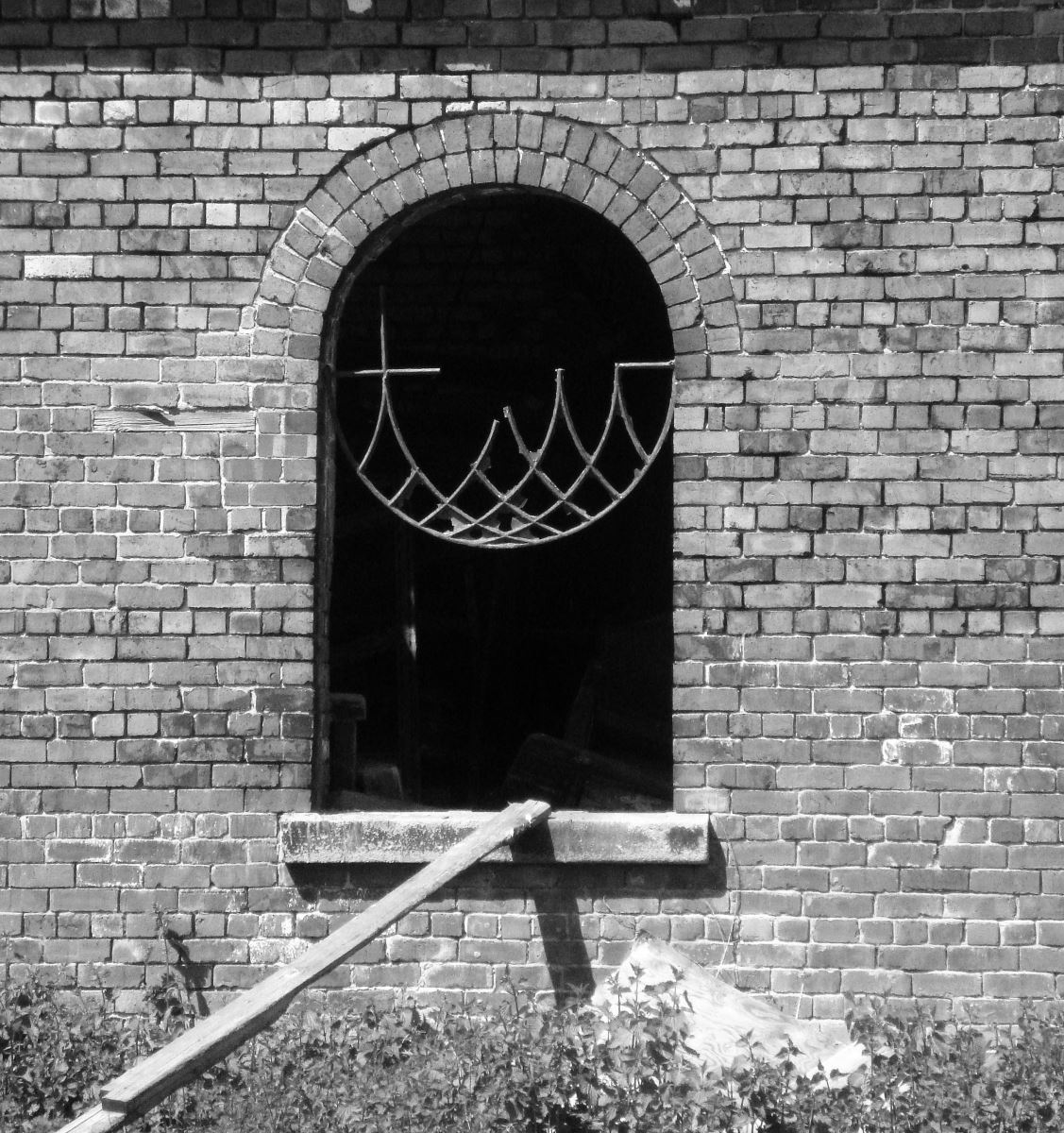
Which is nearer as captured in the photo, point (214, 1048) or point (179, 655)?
point (214, 1048)

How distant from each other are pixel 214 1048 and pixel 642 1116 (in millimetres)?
1163

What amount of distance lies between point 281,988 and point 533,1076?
2.48 feet

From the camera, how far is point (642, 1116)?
3268mm

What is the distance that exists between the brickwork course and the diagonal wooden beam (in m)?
0.29

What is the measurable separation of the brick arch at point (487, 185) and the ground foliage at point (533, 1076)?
7.00ft

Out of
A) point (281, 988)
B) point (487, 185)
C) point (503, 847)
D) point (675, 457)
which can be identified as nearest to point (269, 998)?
point (281, 988)

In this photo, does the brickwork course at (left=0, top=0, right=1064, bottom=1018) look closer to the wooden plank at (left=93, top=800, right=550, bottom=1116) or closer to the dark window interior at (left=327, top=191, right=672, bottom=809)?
the wooden plank at (left=93, top=800, right=550, bottom=1116)

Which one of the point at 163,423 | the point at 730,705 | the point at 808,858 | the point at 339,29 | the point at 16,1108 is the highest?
the point at 339,29

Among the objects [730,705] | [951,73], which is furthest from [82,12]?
[730,705]

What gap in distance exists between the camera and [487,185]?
4.21 m

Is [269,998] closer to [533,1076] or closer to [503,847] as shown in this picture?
[533,1076]

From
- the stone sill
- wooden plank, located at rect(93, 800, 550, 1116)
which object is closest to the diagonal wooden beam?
wooden plank, located at rect(93, 800, 550, 1116)

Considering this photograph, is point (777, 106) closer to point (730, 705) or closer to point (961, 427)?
point (961, 427)

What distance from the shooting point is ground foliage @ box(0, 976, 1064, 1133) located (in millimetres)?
3275
